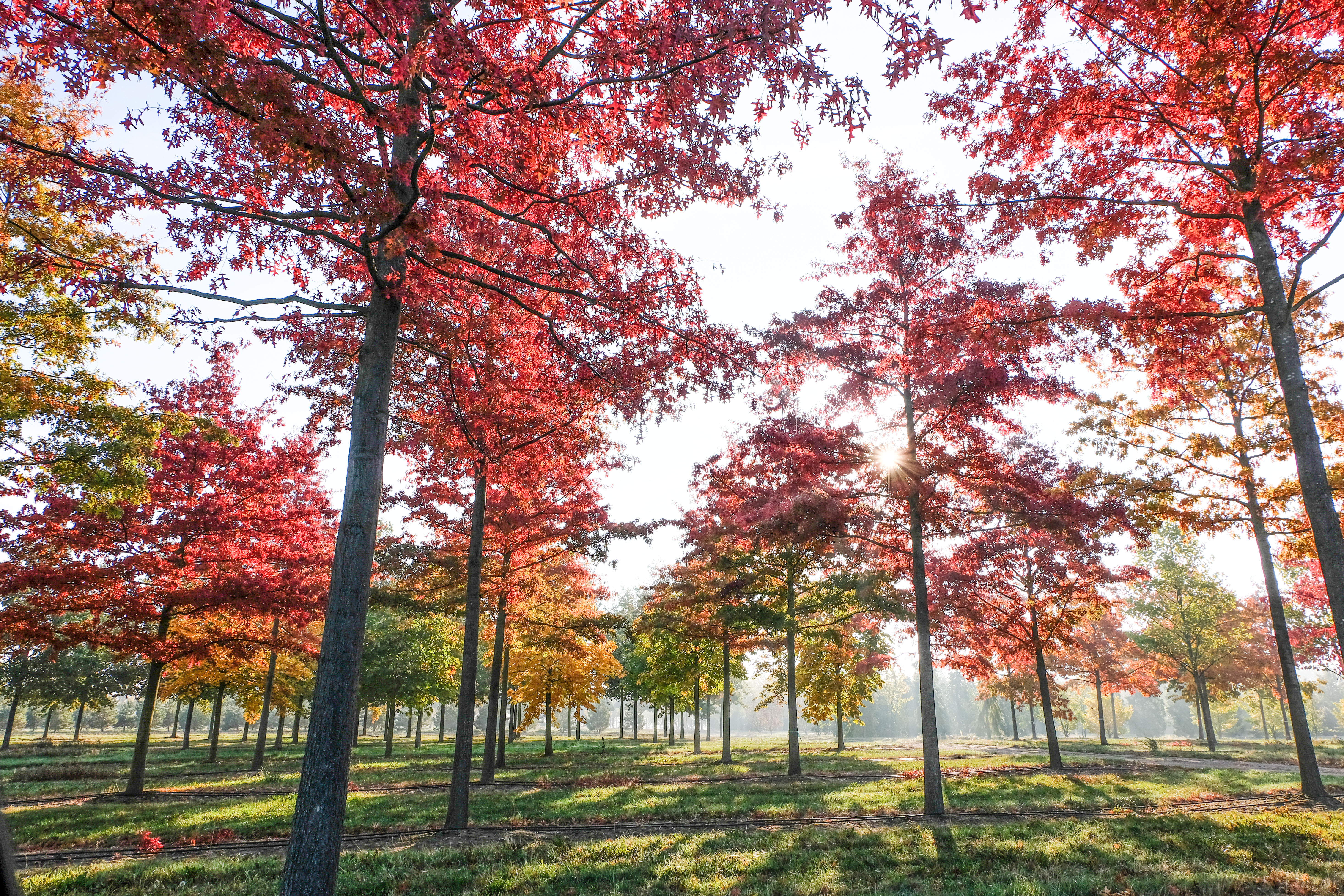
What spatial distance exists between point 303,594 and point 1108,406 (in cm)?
2313

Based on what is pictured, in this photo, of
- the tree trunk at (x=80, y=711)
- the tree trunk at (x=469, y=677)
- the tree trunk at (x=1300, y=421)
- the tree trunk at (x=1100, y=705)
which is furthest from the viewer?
the tree trunk at (x=80, y=711)

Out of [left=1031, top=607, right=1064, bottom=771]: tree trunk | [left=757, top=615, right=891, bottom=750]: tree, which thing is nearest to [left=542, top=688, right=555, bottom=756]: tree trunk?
[left=757, top=615, right=891, bottom=750]: tree

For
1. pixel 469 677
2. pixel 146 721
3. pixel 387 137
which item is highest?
pixel 387 137

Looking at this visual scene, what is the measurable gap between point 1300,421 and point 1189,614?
34.8 metres

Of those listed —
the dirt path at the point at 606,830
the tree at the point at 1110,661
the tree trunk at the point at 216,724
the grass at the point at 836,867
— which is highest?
the tree at the point at 1110,661

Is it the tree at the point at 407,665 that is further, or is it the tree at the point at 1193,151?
the tree at the point at 407,665

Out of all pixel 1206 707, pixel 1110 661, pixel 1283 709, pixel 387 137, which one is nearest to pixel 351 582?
pixel 387 137

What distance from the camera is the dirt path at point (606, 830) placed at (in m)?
10.2

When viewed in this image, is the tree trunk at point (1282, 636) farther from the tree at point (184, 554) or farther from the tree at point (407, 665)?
the tree at point (407, 665)

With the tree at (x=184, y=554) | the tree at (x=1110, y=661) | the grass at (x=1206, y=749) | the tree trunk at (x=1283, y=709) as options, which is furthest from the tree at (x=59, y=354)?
the tree trunk at (x=1283, y=709)

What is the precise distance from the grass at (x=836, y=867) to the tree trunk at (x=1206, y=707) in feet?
101

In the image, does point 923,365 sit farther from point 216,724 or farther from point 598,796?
point 216,724

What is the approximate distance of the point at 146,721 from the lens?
18281 millimetres

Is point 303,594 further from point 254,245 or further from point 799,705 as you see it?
point 799,705
